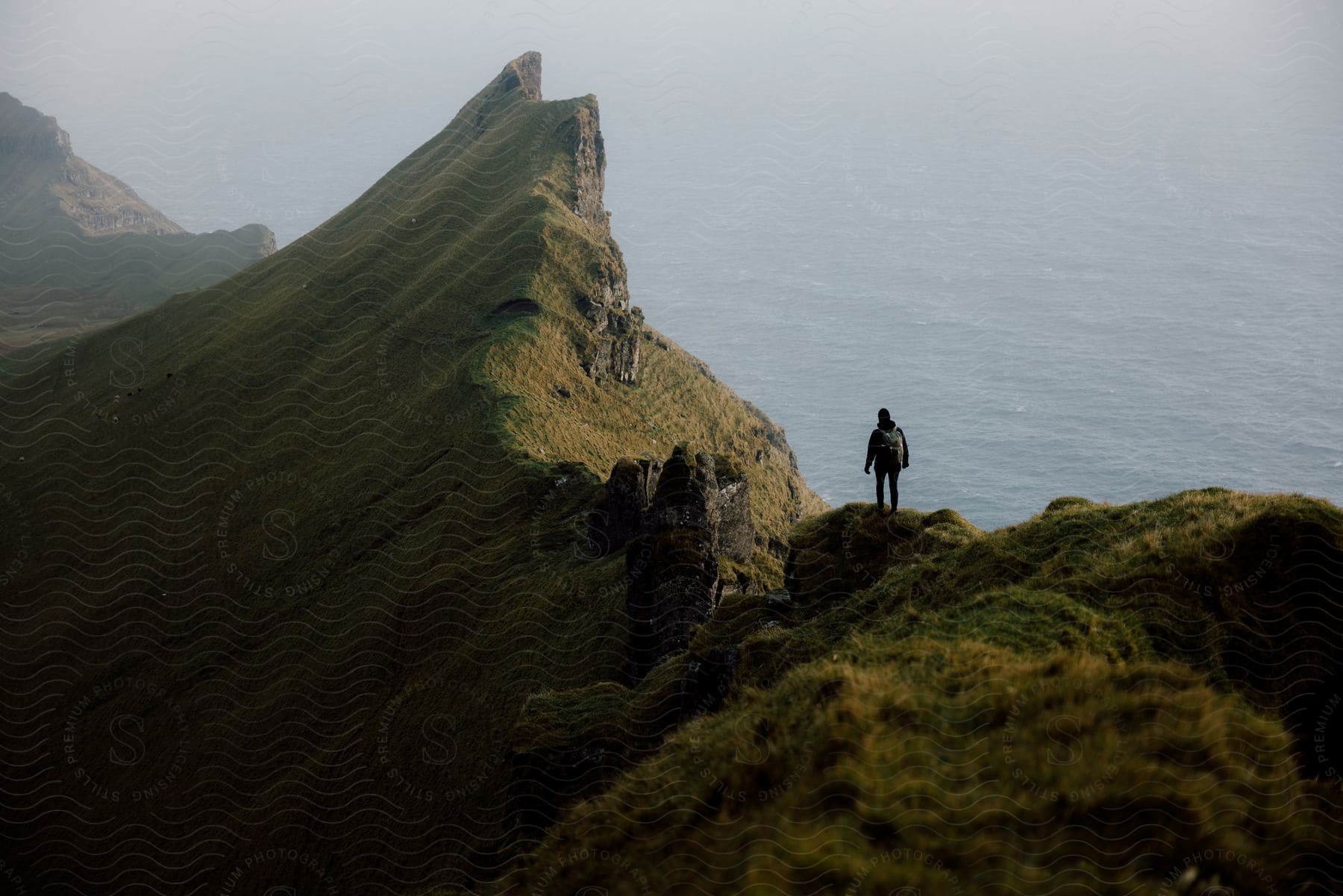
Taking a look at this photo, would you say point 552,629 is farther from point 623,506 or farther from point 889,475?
point 889,475

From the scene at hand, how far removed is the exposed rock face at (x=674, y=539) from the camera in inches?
1390

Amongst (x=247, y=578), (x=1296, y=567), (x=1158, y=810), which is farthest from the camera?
(x=247, y=578)

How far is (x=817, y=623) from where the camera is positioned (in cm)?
2070

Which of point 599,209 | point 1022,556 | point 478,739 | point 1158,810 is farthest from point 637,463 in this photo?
point 599,209

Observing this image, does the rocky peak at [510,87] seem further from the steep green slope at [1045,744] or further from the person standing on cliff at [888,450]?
the steep green slope at [1045,744]

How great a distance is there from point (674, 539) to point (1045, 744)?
26.4 metres

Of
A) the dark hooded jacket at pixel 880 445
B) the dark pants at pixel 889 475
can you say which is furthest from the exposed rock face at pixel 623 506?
the dark hooded jacket at pixel 880 445

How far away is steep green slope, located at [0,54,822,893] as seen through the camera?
41.5 m

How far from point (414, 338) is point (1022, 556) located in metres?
74.0

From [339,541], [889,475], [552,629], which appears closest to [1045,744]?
[889,475]

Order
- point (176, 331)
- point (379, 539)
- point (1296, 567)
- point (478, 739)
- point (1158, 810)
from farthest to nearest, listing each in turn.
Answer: point (176, 331)
point (379, 539)
point (478, 739)
point (1296, 567)
point (1158, 810)

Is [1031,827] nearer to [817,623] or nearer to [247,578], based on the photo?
[817,623]

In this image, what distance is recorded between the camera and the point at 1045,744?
11.0 m

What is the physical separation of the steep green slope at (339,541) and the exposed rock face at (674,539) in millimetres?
449
